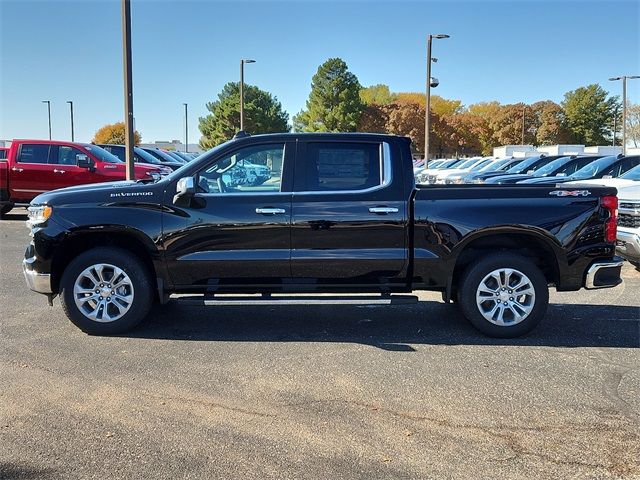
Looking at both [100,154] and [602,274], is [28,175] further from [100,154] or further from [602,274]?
[602,274]

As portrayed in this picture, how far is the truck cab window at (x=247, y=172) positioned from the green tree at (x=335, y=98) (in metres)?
62.6

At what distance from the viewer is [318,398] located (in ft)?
14.2

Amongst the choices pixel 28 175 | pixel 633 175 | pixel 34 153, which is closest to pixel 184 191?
pixel 633 175

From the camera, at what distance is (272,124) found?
6988 centimetres

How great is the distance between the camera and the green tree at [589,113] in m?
83.1

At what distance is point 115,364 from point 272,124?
218 ft

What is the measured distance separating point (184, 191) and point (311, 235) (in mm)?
1214

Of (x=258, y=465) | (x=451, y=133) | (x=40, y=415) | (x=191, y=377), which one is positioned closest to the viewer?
(x=258, y=465)

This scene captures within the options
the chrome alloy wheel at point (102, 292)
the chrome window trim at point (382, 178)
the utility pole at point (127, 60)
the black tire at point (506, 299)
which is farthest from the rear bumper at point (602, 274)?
the utility pole at point (127, 60)

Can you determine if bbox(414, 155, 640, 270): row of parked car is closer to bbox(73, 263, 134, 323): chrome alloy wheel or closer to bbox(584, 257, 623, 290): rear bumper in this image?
bbox(584, 257, 623, 290): rear bumper

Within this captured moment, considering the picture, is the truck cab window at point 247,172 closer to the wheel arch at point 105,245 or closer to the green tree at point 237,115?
the wheel arch at point 105,245

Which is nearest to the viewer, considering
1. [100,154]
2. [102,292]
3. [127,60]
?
[102,292]

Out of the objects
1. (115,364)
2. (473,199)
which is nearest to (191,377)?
(115,364)

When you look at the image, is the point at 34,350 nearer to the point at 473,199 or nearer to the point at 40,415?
the point at 40,415
